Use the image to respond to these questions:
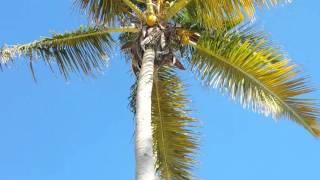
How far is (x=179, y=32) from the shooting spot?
1148cm

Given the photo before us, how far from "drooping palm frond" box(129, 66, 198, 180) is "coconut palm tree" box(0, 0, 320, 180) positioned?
2 cm

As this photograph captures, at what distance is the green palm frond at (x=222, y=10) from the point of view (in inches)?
431

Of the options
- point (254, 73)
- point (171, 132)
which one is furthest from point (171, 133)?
point (254, 73)

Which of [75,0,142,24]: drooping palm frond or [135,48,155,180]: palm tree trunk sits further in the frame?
[75,0,142,24]: drooping palm frond

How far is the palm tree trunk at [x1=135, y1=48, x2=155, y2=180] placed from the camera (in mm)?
8875

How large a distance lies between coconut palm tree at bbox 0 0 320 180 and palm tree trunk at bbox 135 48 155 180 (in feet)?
0.07

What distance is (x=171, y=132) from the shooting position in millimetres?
12000

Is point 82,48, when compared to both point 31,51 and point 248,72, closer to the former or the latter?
point 31,51

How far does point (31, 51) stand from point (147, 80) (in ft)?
8.35

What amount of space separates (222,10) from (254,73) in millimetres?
1201

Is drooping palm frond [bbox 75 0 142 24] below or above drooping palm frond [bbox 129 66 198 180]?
above

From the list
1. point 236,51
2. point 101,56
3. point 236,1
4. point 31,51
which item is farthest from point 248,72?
point 31,51

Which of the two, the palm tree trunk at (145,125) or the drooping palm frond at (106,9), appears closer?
the palm tree trunk at (145,125)

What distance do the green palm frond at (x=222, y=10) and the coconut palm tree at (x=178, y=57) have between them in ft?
0.05
